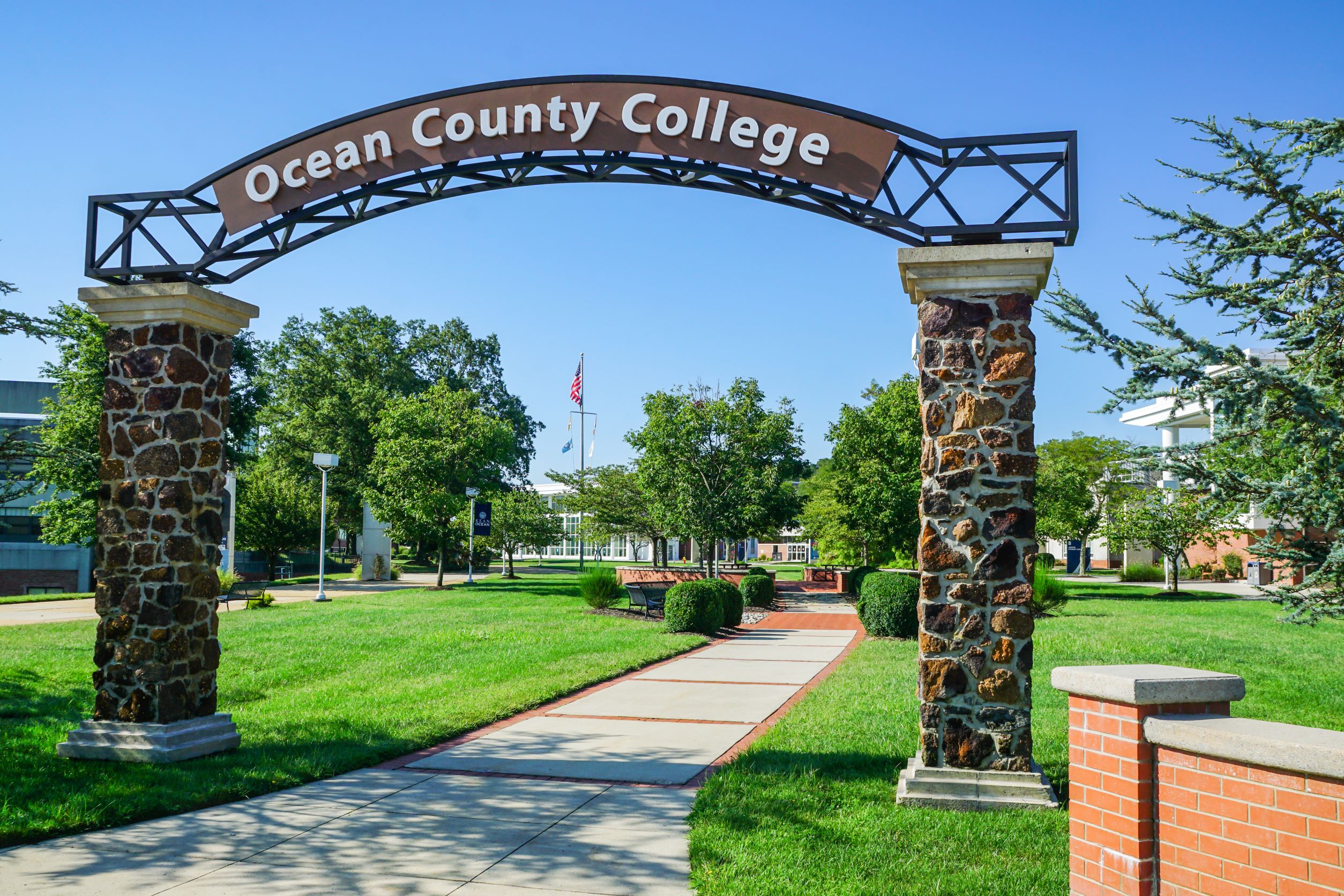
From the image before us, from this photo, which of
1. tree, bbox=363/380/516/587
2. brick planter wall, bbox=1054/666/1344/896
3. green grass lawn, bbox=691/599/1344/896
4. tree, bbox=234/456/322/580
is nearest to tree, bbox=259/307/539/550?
tree, bbox=234/456/322/580

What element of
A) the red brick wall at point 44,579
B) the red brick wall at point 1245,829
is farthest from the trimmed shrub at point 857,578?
the red brick wall at point 44,579

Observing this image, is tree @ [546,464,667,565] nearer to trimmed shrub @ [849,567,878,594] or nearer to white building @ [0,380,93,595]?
trimmed shrub @ [849,567,878,594]

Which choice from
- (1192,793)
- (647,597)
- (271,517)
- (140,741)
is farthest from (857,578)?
(271,517)

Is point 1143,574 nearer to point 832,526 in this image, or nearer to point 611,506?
point 832,526

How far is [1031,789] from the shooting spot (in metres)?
6.32

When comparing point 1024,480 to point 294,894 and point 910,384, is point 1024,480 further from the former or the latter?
point 910,384

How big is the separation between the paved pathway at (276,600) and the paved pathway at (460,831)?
375 inches

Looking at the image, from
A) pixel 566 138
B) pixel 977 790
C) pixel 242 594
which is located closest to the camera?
pixel 977 790

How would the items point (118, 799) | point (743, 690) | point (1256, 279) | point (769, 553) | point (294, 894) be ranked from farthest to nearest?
point (769, 553) < point (743, 690) < point (1256, 279) < point (118, 799) < point (294, 894)

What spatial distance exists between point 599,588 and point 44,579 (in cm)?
3099

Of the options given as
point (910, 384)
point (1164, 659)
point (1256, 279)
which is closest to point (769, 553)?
point (910, 384)

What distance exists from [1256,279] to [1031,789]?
4652 millimetres

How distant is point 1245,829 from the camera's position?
377cm

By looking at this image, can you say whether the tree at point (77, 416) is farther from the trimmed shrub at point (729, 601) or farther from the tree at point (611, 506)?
the trimmed shrub at point (729, 601)
